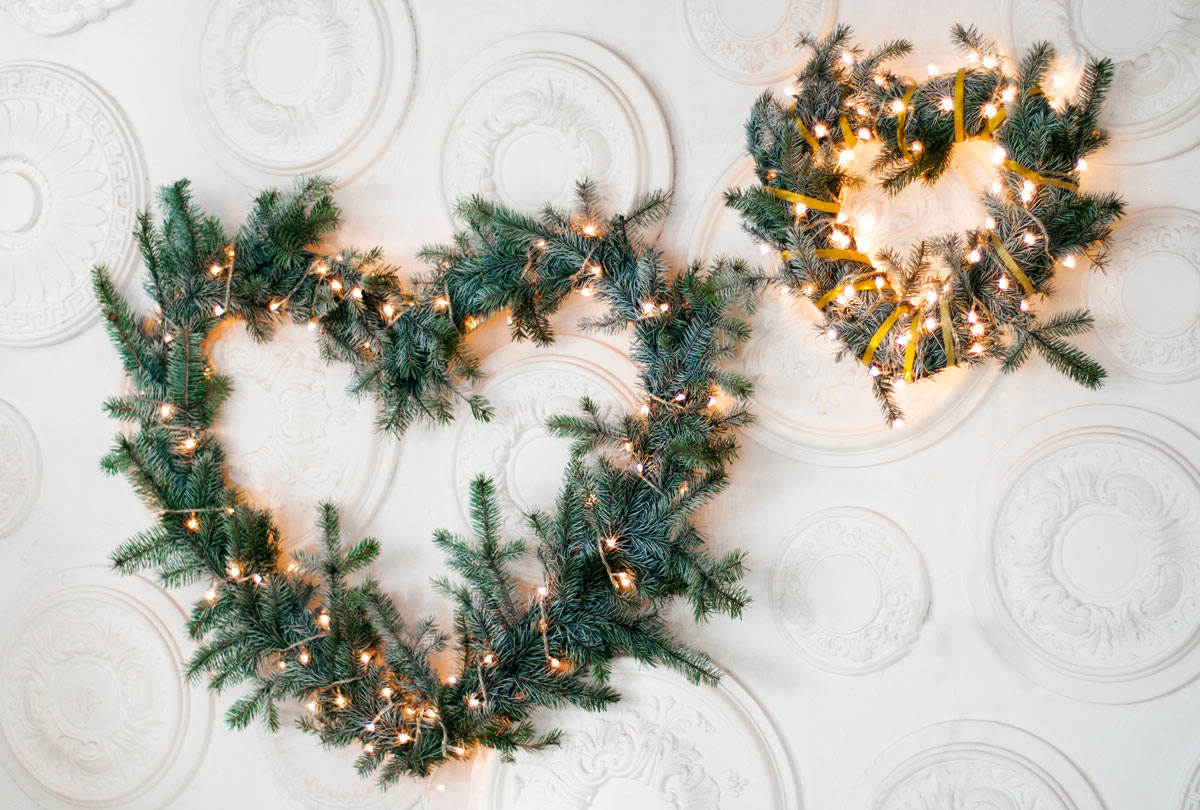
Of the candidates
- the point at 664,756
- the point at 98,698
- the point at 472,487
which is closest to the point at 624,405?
the point at 472,487

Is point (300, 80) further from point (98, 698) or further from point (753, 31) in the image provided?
point (98, 698)

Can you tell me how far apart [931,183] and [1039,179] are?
24 centimetres

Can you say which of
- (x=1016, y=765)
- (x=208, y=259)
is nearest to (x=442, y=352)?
(x=208, y=259)

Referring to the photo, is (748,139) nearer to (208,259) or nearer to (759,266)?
(759,266)

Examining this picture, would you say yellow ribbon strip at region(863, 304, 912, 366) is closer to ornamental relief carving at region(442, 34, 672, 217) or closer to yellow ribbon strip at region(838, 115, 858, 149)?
yellow ribbon strip at region(838, 115, 858, 149)

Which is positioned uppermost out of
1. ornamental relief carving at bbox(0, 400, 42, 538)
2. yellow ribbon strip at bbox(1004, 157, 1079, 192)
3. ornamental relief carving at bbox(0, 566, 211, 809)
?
yellow ribbon strip at bbox(1004, 157, 1079, 192)

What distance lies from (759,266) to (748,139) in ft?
0.92

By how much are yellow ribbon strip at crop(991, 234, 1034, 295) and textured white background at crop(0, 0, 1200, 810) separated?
197mm

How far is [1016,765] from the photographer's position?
5.76 feet

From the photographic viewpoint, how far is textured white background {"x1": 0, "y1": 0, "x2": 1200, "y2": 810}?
5.65ft

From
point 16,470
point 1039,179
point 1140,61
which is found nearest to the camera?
point 1039,179

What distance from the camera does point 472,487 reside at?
1873 millimetres

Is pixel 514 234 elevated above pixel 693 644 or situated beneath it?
elevated above

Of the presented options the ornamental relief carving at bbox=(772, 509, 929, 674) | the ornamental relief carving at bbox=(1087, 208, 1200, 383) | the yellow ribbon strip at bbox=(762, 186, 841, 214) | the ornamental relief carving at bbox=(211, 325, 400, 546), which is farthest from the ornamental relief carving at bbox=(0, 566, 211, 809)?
the ornamental relief carving at bbox=(1087, 208, 1200, 383)
